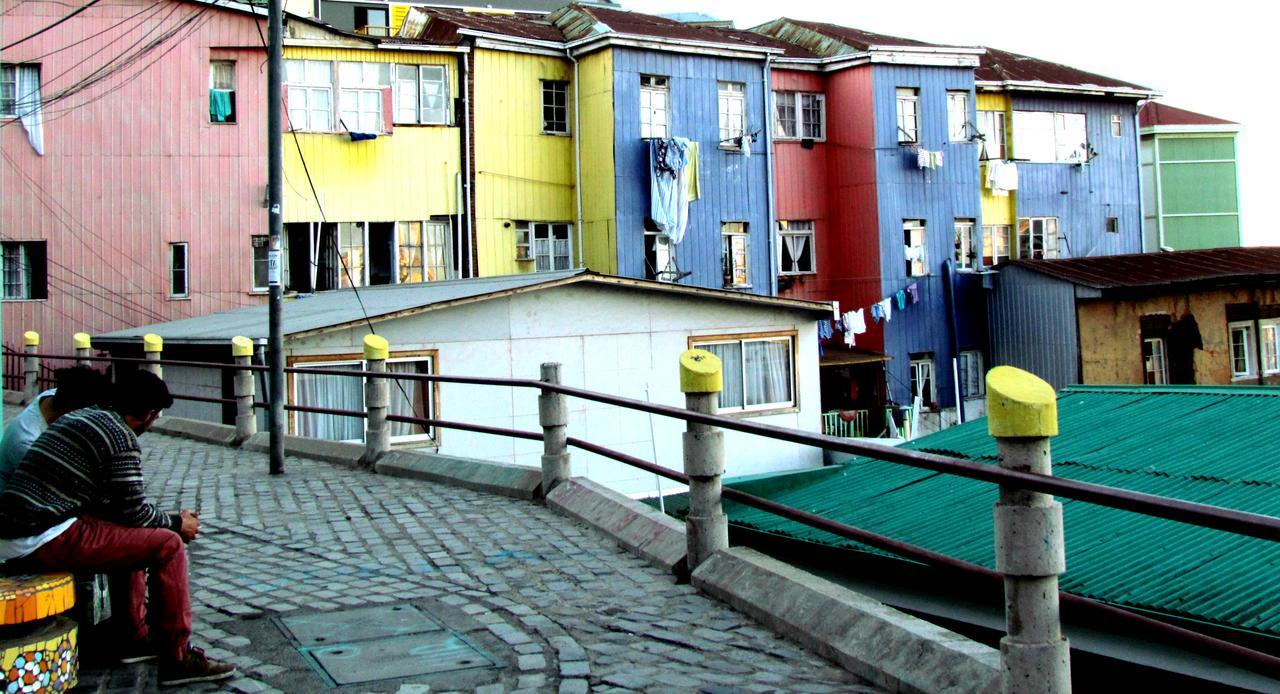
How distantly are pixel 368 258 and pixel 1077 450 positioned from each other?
2126 cm

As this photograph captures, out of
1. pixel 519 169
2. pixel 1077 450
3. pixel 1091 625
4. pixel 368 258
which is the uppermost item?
pixel 519 169

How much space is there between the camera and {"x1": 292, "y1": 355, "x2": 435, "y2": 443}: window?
21484 mm

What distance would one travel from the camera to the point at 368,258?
29.7 metres

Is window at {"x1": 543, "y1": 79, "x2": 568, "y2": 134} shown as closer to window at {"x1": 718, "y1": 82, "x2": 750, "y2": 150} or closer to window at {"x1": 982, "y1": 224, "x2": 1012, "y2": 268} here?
window at {"x1": 718, "y1": 82, "x2": 750, "y2": 150}

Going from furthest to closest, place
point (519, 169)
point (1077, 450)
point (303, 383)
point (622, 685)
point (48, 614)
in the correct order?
point (519, 169) → point (303, 383) → point (1077, 450) → point (622, 685) → point (48, 614)

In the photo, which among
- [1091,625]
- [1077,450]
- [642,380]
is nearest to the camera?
[1091,625]

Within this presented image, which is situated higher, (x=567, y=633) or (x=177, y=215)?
(x=177, y=215)

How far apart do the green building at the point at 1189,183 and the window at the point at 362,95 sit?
28048 mm

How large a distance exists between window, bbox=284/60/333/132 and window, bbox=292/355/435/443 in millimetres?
8902

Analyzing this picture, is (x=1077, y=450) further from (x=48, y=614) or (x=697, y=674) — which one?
(x=48, y=614)

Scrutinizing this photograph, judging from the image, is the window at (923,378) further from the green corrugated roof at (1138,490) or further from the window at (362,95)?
the green corrugated roof at (1138,490)

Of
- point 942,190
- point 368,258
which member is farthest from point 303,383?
point 942,190

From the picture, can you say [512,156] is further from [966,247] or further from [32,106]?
[966,247]

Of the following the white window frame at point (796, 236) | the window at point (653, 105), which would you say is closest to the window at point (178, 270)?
the window at point (653, 105)
